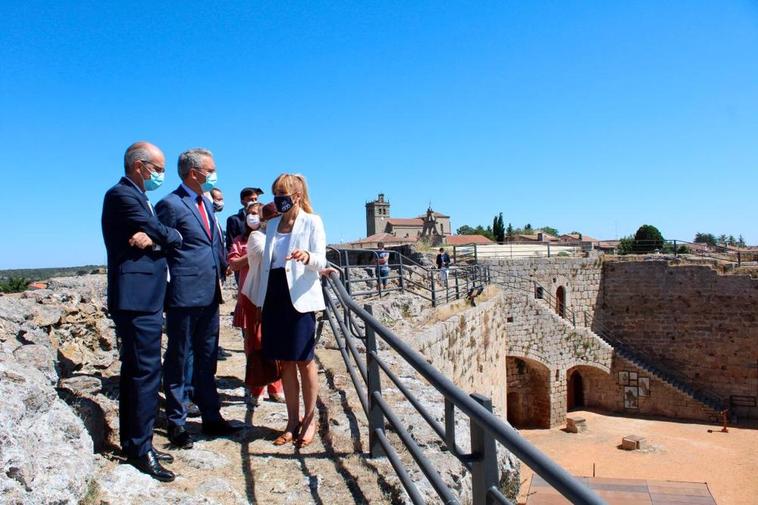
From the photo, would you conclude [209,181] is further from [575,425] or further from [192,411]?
[575,425]

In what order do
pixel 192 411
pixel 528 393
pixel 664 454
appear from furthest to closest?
pixel 528 393
pixel 664 454
pixel 192 411

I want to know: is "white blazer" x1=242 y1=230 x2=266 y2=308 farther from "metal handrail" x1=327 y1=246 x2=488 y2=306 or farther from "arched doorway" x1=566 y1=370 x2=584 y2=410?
"arched doorway" x1=566 y1=370 x2=584 y2=410

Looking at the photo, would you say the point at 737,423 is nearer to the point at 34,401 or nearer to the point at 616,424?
the point at 616,424

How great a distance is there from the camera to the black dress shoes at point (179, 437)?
11.2ft

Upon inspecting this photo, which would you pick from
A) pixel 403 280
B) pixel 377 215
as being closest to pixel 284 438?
pixel 403 280

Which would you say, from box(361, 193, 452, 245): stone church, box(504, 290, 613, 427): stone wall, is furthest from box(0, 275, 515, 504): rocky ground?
box(361, 193, 452, 245): stone church

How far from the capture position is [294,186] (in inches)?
145

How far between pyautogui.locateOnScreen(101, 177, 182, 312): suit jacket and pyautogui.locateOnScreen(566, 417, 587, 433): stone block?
60.8 feet

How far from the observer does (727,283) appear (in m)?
21.0

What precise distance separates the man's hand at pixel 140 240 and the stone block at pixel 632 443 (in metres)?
17.2

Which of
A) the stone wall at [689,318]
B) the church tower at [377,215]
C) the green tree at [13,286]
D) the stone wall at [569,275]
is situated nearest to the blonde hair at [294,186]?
the green tree at [13,286]

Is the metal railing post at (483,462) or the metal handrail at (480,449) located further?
the metal railing post at (483,462)

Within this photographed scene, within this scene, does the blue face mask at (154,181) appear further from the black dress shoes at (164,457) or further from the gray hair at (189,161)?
the black dress shoes at (164,457)

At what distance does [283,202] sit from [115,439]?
67.6 inches
